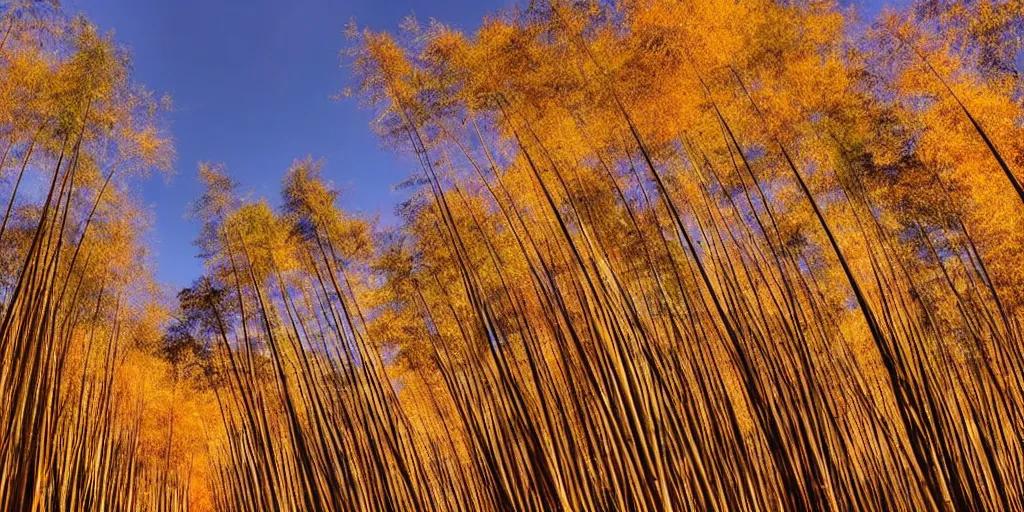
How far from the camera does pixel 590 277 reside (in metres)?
1.51

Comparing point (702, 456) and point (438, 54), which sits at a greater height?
point (438, 54)

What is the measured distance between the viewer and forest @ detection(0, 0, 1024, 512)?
1392 mm

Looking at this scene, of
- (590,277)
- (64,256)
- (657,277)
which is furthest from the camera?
(64,256)

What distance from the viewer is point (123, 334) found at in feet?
12.6

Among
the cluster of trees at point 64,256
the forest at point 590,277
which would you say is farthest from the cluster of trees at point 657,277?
the cluster of trees at point 64,256

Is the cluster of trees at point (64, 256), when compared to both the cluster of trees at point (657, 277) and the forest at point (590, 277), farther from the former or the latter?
the cluster of trees at point (657, 277)

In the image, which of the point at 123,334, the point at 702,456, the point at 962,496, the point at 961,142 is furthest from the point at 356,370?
the point at 961,142

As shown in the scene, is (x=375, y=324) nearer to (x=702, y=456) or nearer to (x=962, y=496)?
(x=702, y=456)

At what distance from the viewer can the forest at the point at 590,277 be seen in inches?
54.8

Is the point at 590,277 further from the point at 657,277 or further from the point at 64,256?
the point at 64,256

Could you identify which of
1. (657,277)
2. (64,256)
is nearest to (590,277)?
(657,277)

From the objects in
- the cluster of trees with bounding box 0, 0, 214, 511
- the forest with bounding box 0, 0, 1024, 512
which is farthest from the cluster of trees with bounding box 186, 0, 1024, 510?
the cluster of trees with bounding box 0, 0, 214, 511

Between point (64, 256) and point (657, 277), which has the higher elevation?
point (64, 256)

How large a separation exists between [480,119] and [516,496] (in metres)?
1.65
